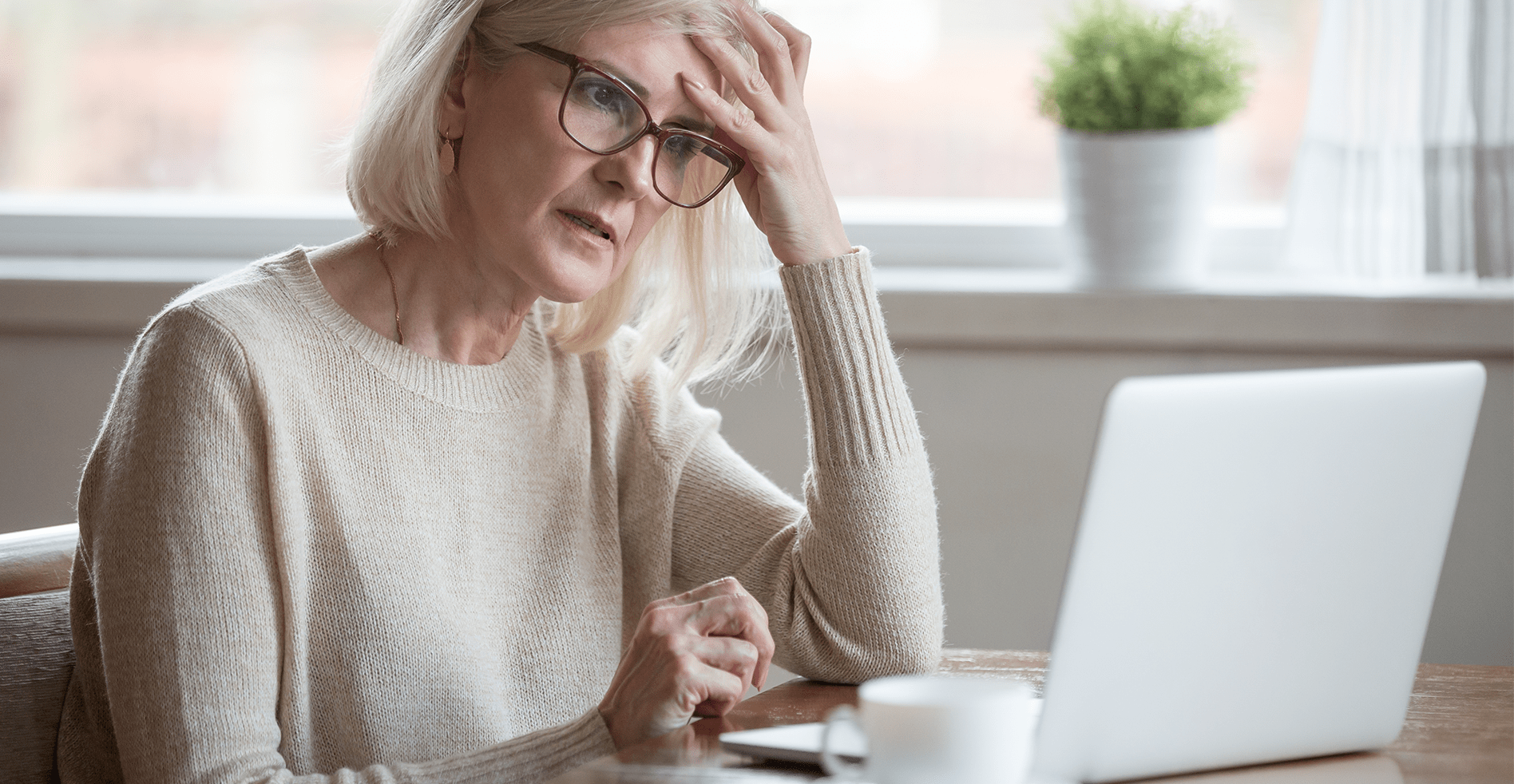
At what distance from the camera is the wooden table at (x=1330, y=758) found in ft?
2.59

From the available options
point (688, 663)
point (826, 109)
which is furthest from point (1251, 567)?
point (826, 109)

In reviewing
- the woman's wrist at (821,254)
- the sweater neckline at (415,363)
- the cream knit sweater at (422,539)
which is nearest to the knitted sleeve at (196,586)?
the cream knit sweater at (422,539)

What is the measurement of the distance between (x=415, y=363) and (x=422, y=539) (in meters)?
0.16

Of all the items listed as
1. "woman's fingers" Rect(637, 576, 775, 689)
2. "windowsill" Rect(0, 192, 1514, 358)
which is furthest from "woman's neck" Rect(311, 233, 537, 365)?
"windowsill" Rect(0, 192, 1514, 358)

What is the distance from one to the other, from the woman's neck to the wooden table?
46cm

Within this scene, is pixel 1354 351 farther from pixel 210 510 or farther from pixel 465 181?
pixel 210 510

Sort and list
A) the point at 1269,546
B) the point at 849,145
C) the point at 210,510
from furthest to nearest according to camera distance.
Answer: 1. the point at 849,145
2. the point at 210,510
3. the point at 1269,546

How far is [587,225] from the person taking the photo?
49.1 inches

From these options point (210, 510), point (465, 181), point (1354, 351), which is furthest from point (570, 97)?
point (1354, 351)

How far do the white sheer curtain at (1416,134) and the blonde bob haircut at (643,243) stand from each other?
3.17ft

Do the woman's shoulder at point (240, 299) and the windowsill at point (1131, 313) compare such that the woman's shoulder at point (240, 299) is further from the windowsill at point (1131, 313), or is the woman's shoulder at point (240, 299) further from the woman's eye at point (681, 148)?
the windowsill at point (1131, 313)

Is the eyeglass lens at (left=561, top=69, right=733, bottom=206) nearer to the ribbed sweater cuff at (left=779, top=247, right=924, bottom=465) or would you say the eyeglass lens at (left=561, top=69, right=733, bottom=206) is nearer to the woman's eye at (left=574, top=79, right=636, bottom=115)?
the woman's eye at (left=574, top=79, right=636, bottom=115)

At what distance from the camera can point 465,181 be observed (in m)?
1.28

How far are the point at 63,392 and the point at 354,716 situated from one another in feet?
4.16
